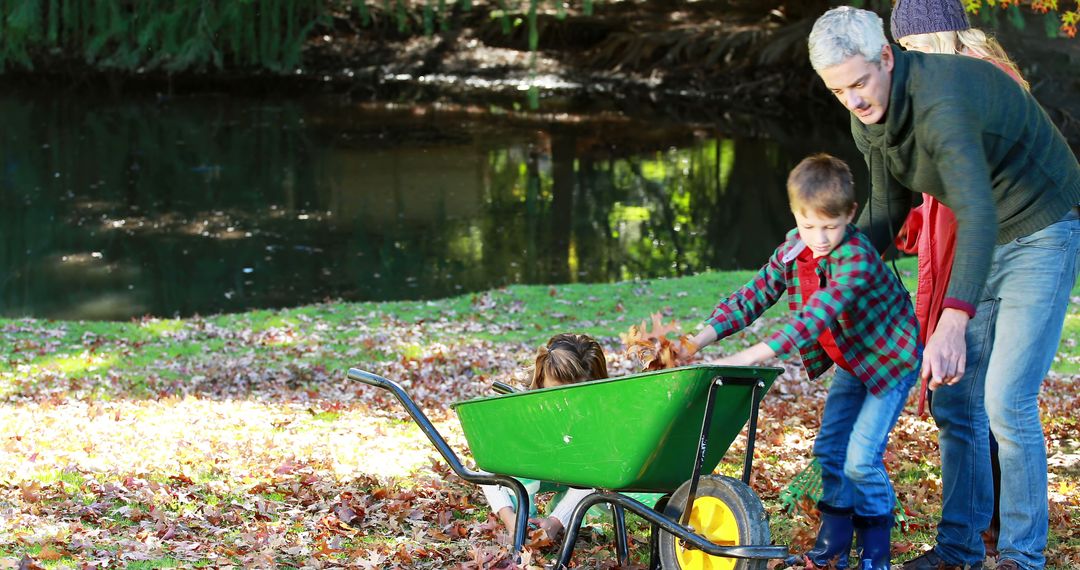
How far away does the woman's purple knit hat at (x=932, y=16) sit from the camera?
3406mm

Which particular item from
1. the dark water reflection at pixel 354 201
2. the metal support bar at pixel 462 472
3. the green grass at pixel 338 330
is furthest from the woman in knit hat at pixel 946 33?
the dark water reflection at pixel 354 201

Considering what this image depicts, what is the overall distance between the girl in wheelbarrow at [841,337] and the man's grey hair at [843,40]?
0.31 metres

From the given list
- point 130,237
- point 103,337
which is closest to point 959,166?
point 103,337

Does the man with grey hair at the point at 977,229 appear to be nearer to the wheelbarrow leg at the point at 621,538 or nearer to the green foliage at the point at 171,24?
the wheelbarrow leg at the point at 621,538

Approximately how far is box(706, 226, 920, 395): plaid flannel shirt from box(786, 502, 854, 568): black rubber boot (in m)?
0.47


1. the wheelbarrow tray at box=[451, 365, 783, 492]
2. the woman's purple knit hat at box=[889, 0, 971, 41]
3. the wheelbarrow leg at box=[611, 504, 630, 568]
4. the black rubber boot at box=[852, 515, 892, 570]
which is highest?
the woman's purple knit hat at box=[889, 0, 971, 41]

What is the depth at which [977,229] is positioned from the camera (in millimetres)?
2904

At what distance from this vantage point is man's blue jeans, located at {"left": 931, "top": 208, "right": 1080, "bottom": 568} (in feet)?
10.5

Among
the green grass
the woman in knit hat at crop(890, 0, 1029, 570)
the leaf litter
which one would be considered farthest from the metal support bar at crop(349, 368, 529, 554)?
the green grass

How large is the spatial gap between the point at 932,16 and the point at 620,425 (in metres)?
1.56

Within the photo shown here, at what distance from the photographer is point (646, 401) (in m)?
3.03

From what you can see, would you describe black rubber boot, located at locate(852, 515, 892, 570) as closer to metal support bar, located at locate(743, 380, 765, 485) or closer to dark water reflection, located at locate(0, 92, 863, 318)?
metal support bar, located at locate(743, 380, 765, 485)

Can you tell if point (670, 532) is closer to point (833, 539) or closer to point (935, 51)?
point (833, 539)

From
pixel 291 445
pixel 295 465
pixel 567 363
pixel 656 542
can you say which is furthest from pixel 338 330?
pixel 656 542
